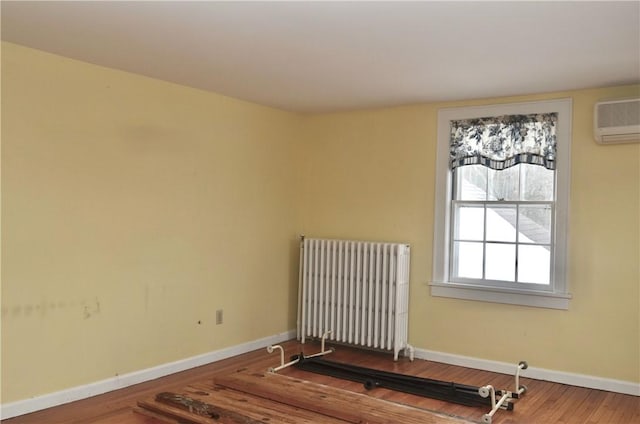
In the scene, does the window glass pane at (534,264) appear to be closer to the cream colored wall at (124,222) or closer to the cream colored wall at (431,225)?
the cream colored wall at (431,225)

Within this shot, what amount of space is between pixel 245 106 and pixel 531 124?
2472 millimetres

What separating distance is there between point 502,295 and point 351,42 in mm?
2529

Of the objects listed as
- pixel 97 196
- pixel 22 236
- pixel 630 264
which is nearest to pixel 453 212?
pixel 630 264

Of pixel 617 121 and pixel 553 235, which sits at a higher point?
pixel 617 121

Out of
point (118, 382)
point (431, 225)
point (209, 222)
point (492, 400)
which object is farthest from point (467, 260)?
point (118, 382)

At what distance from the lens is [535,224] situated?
4516 mm

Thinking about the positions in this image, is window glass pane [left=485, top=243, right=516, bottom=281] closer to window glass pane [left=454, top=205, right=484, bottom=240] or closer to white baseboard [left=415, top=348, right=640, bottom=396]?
window glass pane [left=454, top=205, right=484, bottom=240]

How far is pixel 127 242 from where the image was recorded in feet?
13.3

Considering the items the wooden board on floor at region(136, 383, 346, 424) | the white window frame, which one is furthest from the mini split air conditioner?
→ the wooden board on floor at region(136, 383, 346, 424)

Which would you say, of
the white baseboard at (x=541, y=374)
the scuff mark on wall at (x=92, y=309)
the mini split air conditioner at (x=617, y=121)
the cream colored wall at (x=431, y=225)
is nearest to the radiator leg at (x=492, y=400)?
the white baseboard at (x=541, y=374)

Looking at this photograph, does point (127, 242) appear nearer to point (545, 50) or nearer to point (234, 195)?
point (234, 195)

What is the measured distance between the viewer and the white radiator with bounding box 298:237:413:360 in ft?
16.1

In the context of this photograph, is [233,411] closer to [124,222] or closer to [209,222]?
[124,222]

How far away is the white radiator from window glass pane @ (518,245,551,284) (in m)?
0.98
